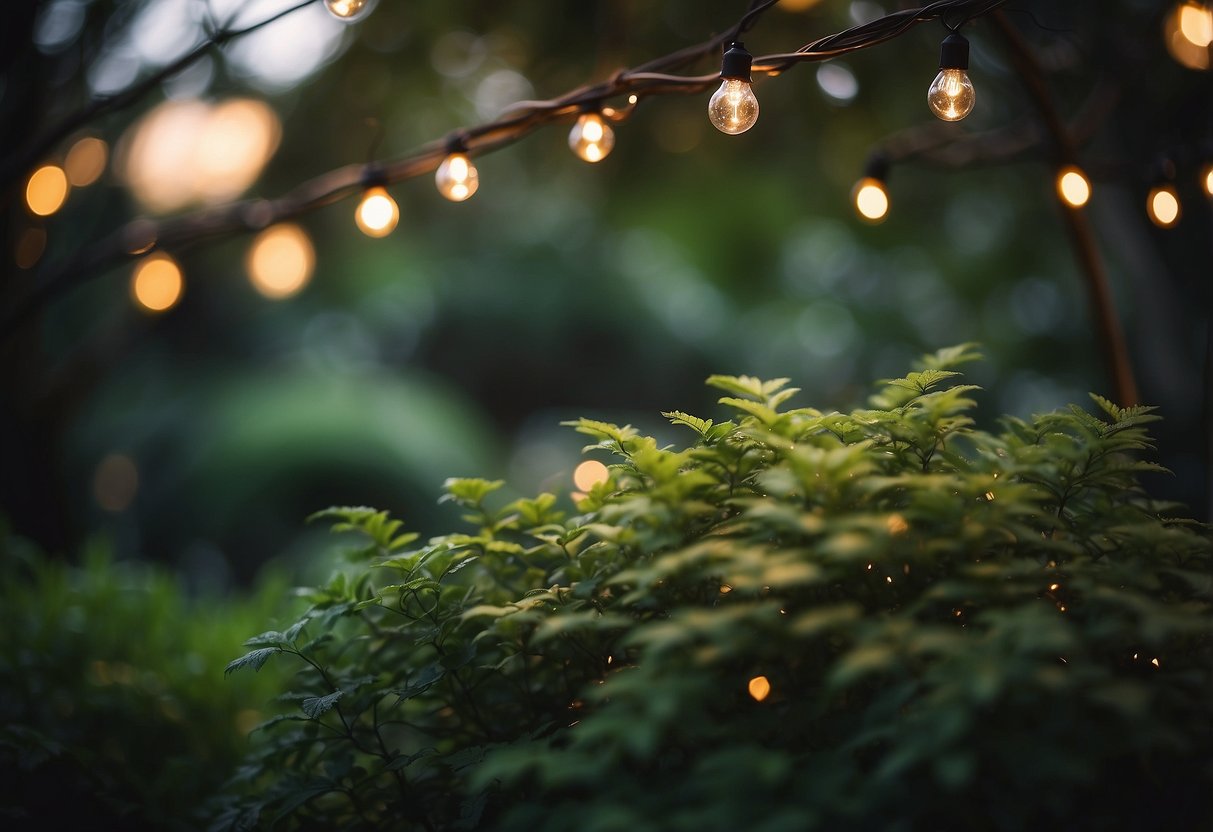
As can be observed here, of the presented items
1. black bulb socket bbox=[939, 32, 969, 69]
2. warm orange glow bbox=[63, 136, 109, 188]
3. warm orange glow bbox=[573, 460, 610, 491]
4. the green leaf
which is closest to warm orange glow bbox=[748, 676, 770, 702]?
warm orange glow bbox=[573, 460, 610, 491]

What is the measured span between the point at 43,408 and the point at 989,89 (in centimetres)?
653

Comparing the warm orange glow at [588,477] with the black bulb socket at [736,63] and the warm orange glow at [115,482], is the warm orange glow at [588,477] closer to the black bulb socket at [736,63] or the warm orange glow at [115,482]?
the black bulb socket at [736,63]

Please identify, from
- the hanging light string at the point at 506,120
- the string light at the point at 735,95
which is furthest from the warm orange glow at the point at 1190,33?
the string light at the point at 735,95

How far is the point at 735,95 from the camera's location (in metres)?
2.05

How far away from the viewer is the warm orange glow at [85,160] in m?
4.97

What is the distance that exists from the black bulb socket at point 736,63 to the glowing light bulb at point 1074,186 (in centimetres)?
144

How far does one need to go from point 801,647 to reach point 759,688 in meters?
0.24

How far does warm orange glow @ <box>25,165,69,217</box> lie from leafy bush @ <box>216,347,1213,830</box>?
3442mm

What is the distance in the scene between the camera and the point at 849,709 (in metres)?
1.51

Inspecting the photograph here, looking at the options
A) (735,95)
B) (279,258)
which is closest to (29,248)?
(279,258)

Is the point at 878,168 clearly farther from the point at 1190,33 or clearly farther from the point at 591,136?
the point at 1190,33

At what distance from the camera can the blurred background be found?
4.51 meters

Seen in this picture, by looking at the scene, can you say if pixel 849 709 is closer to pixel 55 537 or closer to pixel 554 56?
pixel 554 56

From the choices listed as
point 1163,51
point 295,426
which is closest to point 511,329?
point 295,426
